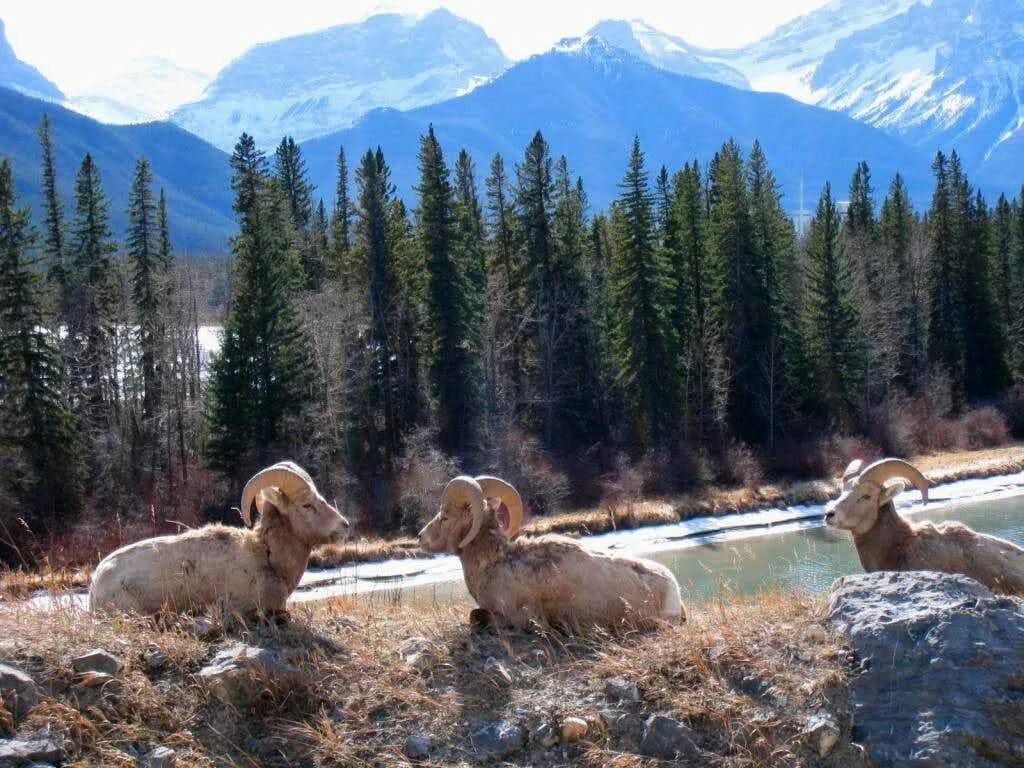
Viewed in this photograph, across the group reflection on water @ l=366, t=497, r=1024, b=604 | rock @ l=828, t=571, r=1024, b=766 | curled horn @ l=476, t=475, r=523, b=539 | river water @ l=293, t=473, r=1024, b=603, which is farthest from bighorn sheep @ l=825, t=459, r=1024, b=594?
river water @ l=293, t=473, r=1024, b=603

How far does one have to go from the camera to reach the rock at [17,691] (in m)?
5.96

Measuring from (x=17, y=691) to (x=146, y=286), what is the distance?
133 ft

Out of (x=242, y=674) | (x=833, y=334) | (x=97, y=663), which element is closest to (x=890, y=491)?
(x=242, y=674)

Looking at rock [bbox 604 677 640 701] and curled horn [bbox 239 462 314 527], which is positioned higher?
curled horn [bbox 239 462 314 527]

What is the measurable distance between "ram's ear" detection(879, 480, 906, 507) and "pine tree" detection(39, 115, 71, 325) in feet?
121

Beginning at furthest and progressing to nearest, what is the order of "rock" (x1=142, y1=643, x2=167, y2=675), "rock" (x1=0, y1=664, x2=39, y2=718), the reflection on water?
the reflection on water < "rock" (x1=142, y1=643, x2=167, y2=675) < "rock" (x1=0, y1=664, x2=39, y2=718)

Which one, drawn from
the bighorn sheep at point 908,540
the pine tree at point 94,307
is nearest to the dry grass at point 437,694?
the bighorn sheep at point 908,540

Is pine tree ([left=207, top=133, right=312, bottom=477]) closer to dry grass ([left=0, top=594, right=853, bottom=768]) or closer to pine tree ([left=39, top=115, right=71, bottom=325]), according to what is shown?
pine tree ([left=39, top=115, right=71, bottom=325])

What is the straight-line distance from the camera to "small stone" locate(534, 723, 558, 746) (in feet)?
20.3

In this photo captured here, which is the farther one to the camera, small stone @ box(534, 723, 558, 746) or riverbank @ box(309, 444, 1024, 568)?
riverbank @ box(309, 444, 1024, 568)

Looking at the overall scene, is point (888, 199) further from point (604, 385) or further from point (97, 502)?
point (97, 502)

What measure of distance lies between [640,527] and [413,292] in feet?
50.2

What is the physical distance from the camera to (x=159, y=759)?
590cm

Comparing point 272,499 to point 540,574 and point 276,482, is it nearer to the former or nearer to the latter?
point 276,482
